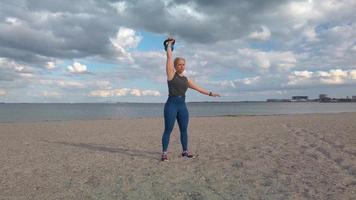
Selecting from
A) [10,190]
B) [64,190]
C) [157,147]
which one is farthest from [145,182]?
[157,147]

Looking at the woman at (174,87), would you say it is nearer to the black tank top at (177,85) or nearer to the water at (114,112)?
the black tank top at (177,85)

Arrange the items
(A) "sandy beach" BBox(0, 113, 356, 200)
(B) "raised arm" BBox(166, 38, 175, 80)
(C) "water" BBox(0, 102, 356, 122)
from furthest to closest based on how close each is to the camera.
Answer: (C) "water" BBox(0, 102, 356, 122)
(B) "raised arm" BBox(166, 38, 175, 80)
(A) "sandy beach" BBox(0, 113, 356, 200)

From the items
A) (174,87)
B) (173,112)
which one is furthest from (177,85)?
(173,112)

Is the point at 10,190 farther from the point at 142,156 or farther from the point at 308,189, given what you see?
the point at 308,189

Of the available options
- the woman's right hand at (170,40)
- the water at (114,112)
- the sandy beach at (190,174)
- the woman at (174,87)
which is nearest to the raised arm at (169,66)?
the woman at (174,87)

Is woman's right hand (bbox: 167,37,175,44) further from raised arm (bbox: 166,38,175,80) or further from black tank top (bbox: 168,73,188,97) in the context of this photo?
black tank top (bbox: 168,73,188,97)

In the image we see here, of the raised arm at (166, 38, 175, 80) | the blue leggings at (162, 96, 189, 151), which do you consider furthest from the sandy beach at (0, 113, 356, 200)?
the raised arm at (166, 38, 175, 80)

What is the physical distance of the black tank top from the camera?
23.4 ft

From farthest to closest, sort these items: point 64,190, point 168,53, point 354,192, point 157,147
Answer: point 157,147
point 168,53
point 64,190
point 354,192

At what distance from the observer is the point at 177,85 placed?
281 inches

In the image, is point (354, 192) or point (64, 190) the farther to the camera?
point (64, 190)

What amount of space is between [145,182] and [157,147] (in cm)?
448

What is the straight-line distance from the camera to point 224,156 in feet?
26.4

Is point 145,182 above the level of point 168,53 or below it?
below
